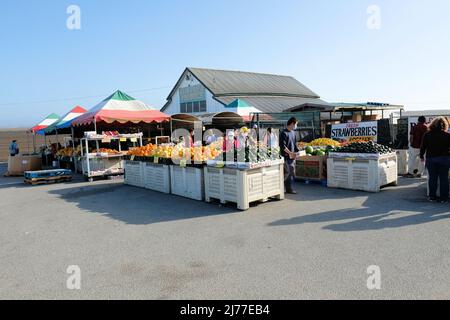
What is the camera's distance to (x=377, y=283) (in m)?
3.83

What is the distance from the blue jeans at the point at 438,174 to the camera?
7.43 meters

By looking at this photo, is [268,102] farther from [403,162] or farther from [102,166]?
[403,162]

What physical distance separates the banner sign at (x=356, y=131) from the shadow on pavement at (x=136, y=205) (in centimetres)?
771

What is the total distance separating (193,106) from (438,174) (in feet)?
95.9

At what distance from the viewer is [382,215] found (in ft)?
21.4

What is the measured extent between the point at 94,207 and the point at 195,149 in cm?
277

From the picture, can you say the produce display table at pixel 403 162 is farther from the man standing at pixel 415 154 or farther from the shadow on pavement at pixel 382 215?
the shadow on pavement at pixel 382 215

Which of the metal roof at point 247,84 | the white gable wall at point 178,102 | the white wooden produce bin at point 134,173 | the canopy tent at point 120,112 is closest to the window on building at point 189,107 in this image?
the white gable wall at point 178,102

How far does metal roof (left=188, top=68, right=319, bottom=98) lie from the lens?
1320 inches

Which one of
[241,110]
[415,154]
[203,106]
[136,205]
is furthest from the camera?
[203,106]

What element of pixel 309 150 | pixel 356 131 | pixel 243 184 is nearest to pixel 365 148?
pixel 309 150

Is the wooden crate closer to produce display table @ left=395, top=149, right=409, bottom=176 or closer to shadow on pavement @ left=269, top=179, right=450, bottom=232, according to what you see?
shadow on pavement @ left=269, top=179, right=450, bottom=232
